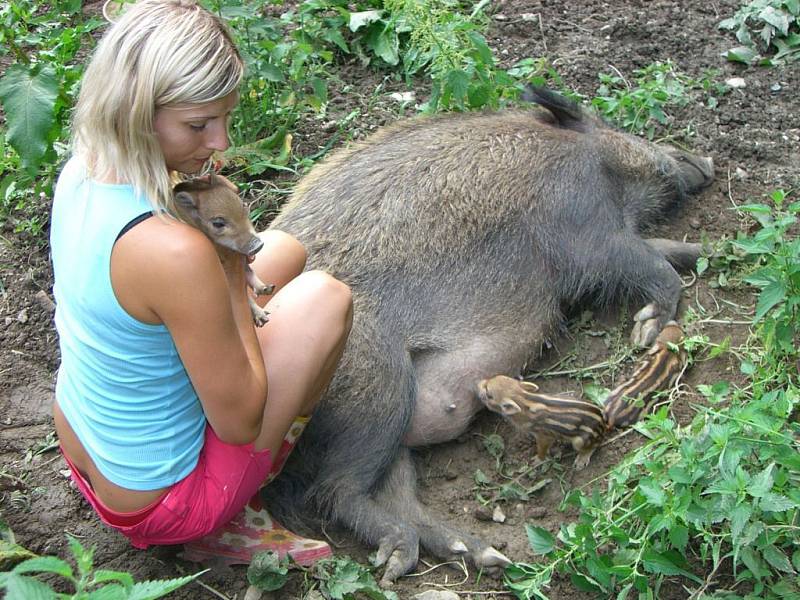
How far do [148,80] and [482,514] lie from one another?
2.14m

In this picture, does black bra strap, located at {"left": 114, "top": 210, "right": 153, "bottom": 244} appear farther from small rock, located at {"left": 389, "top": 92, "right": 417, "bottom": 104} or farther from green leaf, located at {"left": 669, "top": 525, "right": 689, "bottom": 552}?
small rock, located at {"left": 389, "top": 92, "right": 417, "bottom": 104}

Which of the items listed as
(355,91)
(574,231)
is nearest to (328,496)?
(574,231)

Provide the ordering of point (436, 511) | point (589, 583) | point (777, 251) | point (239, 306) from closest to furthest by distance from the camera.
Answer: point (239, 306) → point (589, 583) → point (777, 251) → point (436, 511)

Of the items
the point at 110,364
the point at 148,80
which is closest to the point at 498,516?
the point at 110,364

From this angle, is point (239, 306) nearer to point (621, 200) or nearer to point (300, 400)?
point (300, 400)

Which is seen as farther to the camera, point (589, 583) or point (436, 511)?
point (436, 511)

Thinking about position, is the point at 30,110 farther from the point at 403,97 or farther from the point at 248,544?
the point at 403,97

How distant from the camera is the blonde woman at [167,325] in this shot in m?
2.47

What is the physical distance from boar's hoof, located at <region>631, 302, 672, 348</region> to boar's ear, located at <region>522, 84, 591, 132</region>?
105 centimetres

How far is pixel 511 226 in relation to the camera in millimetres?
4316

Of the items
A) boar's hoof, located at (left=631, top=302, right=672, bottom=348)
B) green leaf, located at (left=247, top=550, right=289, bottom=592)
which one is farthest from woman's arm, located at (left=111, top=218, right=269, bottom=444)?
boar's hoof, located at (left=631, top=302, right=672, bottom=348)

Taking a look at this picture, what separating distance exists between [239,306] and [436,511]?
1.40m

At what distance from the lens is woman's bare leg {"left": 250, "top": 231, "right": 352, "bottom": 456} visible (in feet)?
10.1

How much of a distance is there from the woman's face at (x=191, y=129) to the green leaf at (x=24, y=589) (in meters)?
1.21
